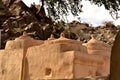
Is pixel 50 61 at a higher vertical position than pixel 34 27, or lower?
lower

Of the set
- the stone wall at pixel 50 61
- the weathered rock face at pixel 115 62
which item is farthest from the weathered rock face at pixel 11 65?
the weathered rock face at pixel 115 62

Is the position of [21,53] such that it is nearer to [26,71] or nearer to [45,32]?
[26,71]

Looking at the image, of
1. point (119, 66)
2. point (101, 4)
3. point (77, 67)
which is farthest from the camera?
point (77, 67)

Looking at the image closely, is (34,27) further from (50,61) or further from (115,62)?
(115,62)

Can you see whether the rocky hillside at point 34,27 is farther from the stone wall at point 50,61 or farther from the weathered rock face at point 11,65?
Result: the stone wall at point 50,61

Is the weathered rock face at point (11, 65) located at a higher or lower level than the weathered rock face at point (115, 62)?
lower

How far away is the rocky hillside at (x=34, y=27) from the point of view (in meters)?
38.7

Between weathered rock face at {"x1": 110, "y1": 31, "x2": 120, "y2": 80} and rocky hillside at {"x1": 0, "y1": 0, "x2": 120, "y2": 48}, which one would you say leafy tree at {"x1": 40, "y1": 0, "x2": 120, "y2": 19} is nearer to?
weathered rock face at {"x1": 110, "y1": 31, "x2": 120, "y2": 80}

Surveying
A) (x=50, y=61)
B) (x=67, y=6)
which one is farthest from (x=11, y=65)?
(x=67, y=6)

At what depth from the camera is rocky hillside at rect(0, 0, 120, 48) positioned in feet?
127

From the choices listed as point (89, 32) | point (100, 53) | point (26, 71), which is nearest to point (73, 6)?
point (26, 71)

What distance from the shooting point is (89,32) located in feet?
146

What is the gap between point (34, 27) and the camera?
39.1 metres

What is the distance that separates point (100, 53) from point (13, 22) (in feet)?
65.3
